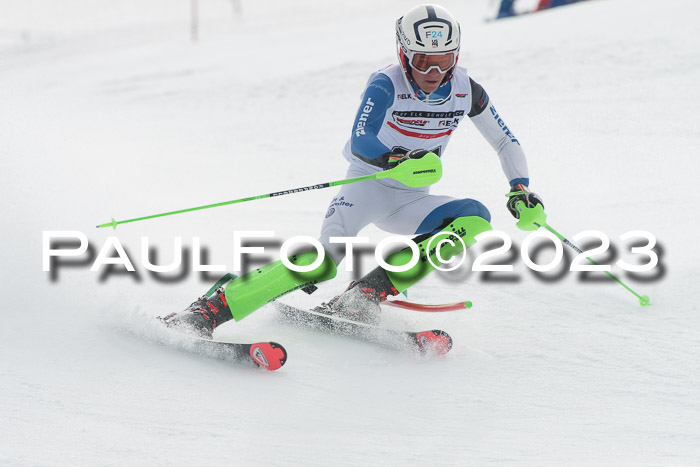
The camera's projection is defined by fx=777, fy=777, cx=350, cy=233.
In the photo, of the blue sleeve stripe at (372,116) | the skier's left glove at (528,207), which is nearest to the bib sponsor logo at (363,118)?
the blue sleeve stripe at (372,116)

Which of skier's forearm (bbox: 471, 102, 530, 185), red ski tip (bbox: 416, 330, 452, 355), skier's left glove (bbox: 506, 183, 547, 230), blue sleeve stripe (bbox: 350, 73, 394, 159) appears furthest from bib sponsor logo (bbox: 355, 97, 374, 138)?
red ski tip (bbox: 416, 330, 452, 355)

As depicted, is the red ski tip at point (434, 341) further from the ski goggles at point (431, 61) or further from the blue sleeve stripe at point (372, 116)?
the ski goggles at point (431, 61)

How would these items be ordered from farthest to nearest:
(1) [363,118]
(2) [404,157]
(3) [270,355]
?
(1) [363,118], (2) [404,157], (3) [270,355]

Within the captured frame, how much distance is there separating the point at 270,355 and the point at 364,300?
27.0 inches

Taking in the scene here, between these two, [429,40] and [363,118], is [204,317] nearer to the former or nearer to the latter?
[363,118]

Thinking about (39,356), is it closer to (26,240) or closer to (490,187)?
(26,240)

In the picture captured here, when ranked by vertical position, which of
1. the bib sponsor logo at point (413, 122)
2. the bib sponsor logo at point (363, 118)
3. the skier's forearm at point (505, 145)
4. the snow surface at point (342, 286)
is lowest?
the snow surface at point (342, 286)

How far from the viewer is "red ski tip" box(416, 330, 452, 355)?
3320 millimetres

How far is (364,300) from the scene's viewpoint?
11.8 feet

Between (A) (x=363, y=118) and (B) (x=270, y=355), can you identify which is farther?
(A) (x=363, y=118)

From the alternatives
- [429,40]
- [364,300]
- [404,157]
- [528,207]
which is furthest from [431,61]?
[364,300]

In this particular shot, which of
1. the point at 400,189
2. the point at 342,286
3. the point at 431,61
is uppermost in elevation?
the point at 431,61

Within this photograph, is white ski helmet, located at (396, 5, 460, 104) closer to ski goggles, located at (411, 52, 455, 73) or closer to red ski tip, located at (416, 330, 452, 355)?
ski goggles, located at (411, 52, 455, 73)

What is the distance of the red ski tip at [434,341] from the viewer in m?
3.32
